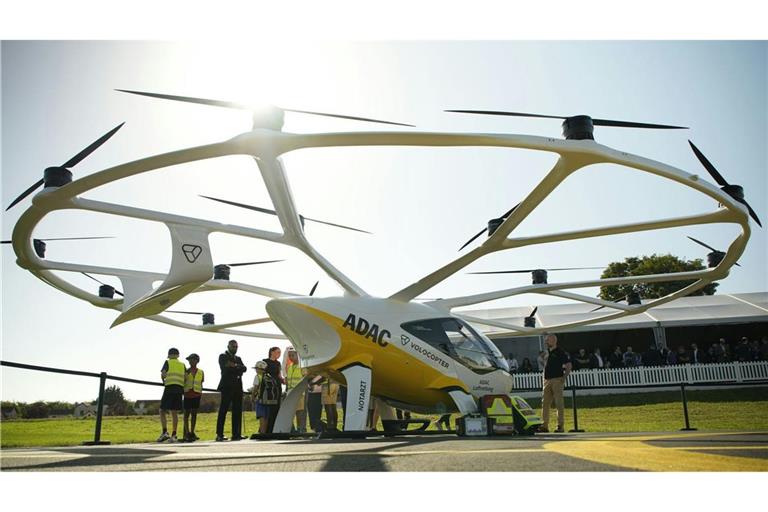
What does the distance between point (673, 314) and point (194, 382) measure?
76.6ft

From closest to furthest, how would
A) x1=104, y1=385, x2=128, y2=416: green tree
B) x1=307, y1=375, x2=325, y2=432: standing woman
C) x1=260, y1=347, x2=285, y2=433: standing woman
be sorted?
x1=104, y1=385, x2=128, y2=416: green tree
x1=260, y1=347, x2=285, y2=433: standing woman
x1=307, y1=375, x2=325, y2=432: standing woman

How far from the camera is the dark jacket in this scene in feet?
39.9

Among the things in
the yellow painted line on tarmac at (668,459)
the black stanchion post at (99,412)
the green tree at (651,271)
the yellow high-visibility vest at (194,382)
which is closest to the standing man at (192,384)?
the yellow high-visibility vest at (194,382)

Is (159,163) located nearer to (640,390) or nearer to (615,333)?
(640,390)

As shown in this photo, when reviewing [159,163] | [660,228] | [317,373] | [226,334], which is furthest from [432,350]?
[226,334]

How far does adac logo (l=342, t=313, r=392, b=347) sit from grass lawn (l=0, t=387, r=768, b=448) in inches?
190

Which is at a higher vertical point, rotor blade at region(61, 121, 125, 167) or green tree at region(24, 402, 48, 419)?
rotor blade at region(61, 121, 125, 167)

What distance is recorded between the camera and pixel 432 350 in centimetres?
1162

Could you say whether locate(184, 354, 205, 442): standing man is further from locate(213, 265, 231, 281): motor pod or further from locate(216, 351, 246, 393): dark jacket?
locate(213, 265, 231, 281): motor pod

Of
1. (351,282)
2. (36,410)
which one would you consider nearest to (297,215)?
(351,282)

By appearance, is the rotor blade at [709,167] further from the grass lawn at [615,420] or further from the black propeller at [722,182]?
the grass lawn at [615,420]

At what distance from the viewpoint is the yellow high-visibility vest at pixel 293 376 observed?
13.5 meters

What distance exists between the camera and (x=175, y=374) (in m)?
11.9

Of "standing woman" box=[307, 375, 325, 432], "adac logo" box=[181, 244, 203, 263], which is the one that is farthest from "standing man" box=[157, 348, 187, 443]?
"adac logo" box=[181, 244, 203, 263]
